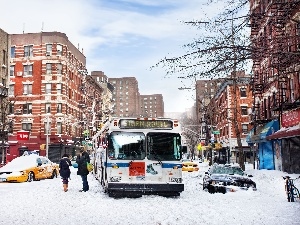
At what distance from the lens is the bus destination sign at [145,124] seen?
14.7m

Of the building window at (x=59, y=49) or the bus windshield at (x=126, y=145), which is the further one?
the building window at (x=59, y=49)

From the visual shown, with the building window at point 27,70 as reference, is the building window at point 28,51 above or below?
above

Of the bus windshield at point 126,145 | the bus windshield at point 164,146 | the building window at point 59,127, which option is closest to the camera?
the bus windshield at point 126,145

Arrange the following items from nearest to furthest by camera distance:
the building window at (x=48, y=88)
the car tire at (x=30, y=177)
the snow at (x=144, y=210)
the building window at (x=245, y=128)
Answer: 1. the snow at (x=144, y=210)
2. the car tire at (x=30, y=177)
3. the building window at (x=48, y=88)
4. the building window at (x=245, y=128)

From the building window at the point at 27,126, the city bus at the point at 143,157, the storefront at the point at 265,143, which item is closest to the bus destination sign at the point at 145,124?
the city bus at the point at 143,157

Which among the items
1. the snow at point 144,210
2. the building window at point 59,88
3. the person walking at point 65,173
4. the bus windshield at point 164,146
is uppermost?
the building window at point 59,88

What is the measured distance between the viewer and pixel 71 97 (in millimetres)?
62188

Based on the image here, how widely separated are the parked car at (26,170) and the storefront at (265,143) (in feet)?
55.6

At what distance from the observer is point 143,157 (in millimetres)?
14430

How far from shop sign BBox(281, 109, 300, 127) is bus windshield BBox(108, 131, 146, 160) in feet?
47.4

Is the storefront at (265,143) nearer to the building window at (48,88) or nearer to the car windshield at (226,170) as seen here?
→ the car windshield at (226,170)

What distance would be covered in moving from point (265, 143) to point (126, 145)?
24.8 meters

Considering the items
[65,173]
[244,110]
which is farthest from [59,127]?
[65,173]

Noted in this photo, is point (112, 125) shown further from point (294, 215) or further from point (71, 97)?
point (71, 97)
